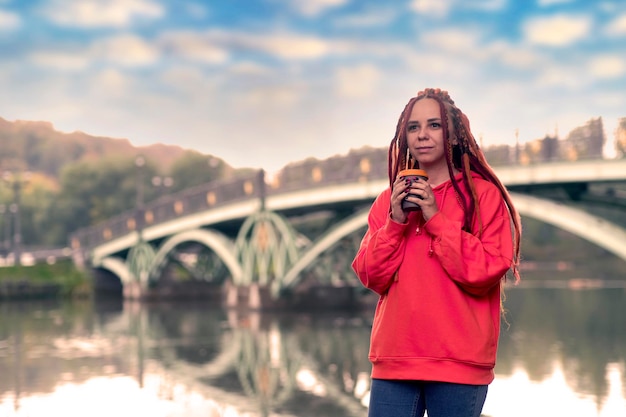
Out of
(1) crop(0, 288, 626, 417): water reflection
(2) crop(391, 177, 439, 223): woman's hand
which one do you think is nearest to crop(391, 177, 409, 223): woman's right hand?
(2) crop(391, 177, 439, 223): woman's hand

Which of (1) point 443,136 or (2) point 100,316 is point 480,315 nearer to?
(1) point 443,136

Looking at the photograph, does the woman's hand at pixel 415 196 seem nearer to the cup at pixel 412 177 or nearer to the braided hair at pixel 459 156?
the cup at pixel 412 177

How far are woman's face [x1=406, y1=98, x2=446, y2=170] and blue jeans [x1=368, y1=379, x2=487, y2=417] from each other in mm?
670

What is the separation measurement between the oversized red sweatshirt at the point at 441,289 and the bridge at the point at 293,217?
15635 millimetres

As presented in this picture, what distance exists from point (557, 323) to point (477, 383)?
21965mm

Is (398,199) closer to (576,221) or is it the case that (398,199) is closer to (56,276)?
(576,221)

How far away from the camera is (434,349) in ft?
9.53

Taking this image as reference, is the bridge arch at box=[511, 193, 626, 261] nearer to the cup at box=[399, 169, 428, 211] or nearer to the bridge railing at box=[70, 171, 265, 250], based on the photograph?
the bridge railing at box=[70, 171, 265, 250]

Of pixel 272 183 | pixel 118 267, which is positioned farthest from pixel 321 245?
pixel 118 267

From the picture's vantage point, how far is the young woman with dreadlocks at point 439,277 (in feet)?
9.48

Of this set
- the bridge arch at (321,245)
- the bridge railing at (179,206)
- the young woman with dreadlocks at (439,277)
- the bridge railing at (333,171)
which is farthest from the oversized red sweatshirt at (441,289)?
the bridge railing at (179,206)

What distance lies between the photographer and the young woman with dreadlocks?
9.48ft

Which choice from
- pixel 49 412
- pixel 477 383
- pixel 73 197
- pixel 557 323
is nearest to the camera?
pixel 477 383

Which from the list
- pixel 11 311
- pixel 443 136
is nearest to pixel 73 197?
pixel 11 311
